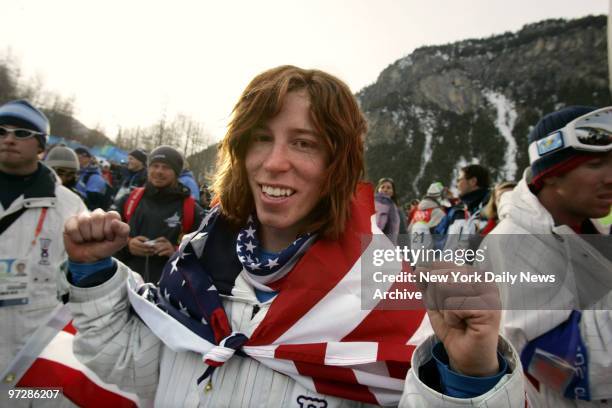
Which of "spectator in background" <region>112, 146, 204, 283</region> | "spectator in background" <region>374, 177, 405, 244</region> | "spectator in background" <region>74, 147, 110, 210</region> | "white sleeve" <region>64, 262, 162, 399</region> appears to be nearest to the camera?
"white sleeve" <region>64, 262, 162, 399</region>

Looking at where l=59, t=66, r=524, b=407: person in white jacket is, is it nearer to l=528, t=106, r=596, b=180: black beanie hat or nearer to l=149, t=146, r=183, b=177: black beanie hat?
l=528, t=106, r=596, b=180: black beanie hat

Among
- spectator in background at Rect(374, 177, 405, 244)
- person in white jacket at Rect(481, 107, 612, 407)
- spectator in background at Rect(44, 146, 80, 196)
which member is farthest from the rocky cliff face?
person in white jacket at Rect(481, 107, 612, 407)

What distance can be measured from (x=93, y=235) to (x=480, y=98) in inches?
2633

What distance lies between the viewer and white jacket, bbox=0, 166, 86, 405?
7.92 feet

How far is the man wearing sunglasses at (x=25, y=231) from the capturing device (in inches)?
95.2

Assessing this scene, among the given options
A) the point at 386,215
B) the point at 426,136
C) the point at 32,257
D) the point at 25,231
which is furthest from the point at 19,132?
the point at 426,136

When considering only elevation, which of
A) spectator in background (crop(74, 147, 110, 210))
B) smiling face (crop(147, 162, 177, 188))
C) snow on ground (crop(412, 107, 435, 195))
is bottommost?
snow on ground (crop(412, 107, 435, 195))

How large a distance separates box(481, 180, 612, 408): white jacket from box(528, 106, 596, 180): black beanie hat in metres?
0.25

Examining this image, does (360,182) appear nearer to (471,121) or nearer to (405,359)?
(405,359)

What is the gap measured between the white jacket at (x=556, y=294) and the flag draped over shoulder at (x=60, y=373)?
5.77 feet

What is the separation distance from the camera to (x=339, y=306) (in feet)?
4.25

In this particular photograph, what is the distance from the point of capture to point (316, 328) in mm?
1283

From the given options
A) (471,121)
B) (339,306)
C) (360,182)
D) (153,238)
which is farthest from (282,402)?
(471,121)

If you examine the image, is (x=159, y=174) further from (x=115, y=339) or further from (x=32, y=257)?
(x=115, y=339)
